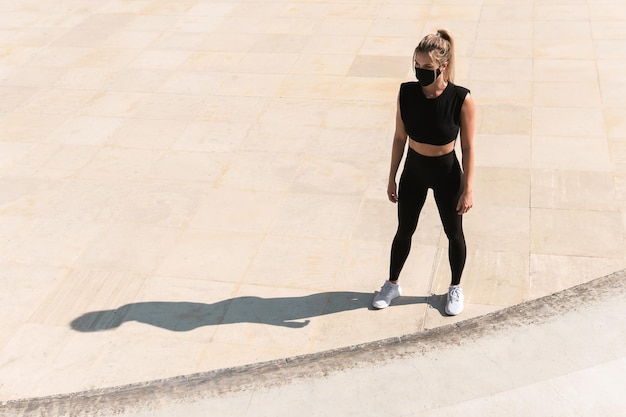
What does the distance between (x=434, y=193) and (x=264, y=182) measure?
7.97 feet

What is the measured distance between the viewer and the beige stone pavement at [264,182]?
199 inches

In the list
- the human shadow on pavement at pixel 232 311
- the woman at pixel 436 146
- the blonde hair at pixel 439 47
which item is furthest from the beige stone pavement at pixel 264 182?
the blonde hair at pixel 439 47

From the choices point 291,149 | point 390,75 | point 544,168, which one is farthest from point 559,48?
point 291,149

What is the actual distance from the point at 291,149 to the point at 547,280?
2.98 meters

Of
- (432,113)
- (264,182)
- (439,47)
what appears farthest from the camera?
(264,182)

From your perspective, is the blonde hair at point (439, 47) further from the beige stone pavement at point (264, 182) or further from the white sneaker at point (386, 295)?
the beige stone pavement at point (264, 182)

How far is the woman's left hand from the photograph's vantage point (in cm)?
450

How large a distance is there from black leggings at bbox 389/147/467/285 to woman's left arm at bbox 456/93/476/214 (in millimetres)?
50

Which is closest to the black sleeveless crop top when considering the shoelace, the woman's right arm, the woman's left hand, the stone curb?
the woman's right arm

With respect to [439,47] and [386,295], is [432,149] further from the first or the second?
[386,295]

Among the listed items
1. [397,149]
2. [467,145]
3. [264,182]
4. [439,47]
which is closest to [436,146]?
[467,145]

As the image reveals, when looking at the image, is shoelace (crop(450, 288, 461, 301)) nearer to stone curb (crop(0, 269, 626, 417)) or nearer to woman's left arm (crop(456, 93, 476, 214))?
stone curb (crop(0, 269, 626, 417))

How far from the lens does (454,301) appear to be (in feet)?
16.3

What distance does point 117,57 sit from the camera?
974cm
